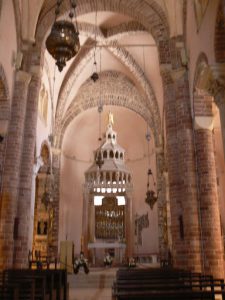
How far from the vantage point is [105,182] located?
2202 cm

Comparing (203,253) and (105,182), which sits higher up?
(105,182)

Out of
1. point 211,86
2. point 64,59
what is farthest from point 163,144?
point 64,59

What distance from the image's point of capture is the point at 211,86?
7.93 m

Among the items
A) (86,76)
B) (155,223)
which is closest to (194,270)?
(155,223)

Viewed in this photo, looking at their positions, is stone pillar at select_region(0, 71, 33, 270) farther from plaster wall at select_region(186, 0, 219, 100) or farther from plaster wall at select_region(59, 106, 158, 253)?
plaster wall at select_region(59, 106, 158, 253)

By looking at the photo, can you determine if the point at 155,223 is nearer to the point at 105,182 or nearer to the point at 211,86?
the point at 105,182

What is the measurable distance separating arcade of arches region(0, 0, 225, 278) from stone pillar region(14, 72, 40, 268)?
0.03 meters

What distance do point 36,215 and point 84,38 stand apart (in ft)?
31.1

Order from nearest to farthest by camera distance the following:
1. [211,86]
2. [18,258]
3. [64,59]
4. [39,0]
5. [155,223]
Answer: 1. [64,59]
2. [211,86]
3. [18,258]
4. [39,0]
5. [155,223]

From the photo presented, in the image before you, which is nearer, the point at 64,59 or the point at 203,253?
the point at 64,59

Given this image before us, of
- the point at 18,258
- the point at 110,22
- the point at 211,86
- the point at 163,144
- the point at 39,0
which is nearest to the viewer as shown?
the point at 211,86

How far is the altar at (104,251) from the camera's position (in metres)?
20.6

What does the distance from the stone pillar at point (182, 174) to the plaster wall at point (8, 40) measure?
532 cm

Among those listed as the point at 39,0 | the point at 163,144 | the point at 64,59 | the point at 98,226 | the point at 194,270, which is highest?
the point at 39,0
